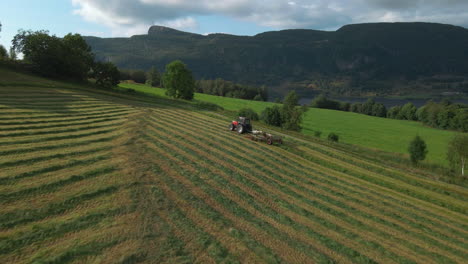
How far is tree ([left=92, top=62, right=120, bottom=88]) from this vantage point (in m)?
60.9

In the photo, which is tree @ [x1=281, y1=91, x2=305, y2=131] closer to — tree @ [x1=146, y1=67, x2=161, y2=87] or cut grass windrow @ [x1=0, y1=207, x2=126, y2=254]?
cut grass windrow @ [x1=0, y1=207, x2=126, y2=254]

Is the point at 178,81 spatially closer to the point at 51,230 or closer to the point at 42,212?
the point at 42,212

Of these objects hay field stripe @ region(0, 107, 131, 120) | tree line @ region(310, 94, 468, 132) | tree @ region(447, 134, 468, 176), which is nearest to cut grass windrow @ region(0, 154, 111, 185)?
hay field stripe @ region(0, 107, 131, 120)

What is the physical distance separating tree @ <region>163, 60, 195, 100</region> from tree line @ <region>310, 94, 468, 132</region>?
76.7m

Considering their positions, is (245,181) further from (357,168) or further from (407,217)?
(357,168)

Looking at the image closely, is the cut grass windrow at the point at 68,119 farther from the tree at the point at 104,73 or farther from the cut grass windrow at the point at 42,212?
the tree at the point at 104,73

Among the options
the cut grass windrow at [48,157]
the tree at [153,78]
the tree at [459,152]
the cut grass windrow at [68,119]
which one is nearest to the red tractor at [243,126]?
the cut grass windrow at [68,119]

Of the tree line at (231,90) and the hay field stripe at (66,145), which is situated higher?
the tree line at (231,90)

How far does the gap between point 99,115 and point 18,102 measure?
319 inches

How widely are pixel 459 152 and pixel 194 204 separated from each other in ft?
128

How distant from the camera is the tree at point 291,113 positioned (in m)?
52.8

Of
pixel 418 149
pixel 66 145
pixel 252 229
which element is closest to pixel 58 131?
pixel 66 145

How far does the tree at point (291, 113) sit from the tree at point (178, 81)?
3090 centimetres

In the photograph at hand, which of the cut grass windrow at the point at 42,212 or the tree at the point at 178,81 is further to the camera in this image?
the tree at the point at 178,81
